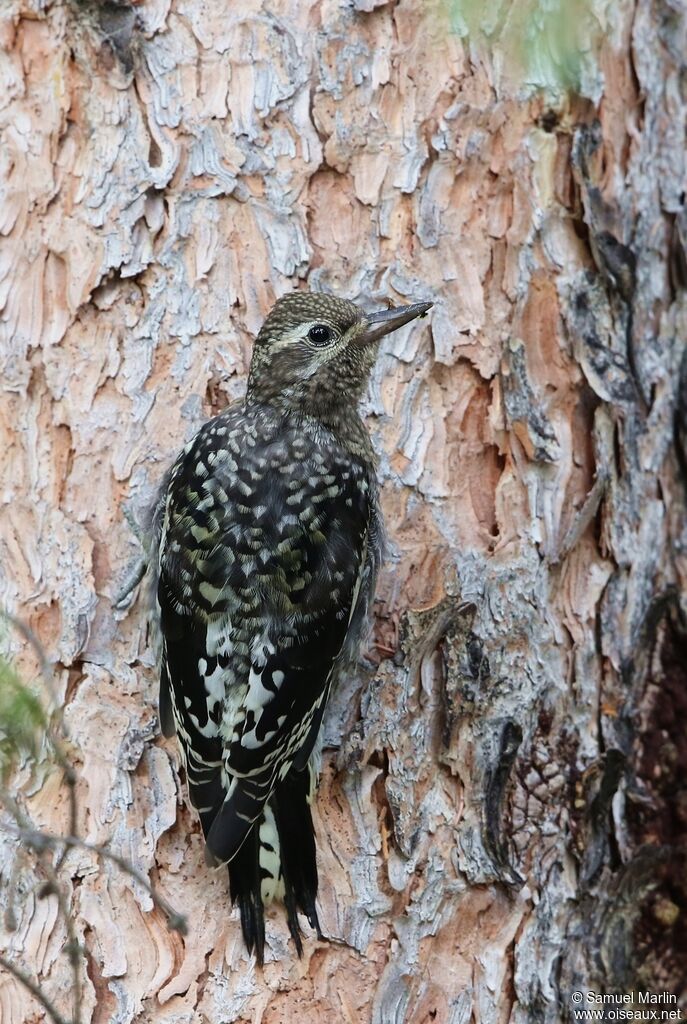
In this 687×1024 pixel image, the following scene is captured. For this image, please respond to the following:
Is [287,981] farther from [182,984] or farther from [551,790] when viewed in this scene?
[551,790]

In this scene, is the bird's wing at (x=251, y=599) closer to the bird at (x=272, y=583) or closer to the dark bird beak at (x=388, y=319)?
the bird at (x=272, y=583)

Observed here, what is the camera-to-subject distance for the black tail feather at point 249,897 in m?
3.25

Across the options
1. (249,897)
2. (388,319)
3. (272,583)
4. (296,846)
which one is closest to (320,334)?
(388,319)

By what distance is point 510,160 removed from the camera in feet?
12.0

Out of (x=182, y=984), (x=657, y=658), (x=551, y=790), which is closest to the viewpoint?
(x=182, y=984)

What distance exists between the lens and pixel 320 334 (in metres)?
3.63

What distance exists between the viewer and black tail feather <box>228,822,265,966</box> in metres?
3.25

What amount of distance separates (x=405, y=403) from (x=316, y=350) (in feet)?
1.01

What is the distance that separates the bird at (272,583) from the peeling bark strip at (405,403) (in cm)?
8

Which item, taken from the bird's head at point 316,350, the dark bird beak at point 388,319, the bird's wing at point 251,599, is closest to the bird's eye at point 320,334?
the bird's head at point 316,350

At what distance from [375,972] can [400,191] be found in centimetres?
216

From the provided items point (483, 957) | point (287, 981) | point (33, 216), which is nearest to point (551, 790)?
point (483, 957)

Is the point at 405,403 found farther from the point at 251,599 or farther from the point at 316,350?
the point at 251,599

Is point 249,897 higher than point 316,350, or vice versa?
point 316,350
